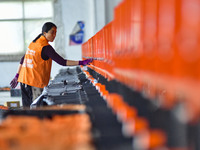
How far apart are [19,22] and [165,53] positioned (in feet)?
34.2

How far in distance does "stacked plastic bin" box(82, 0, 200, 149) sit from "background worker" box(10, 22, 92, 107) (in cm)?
246

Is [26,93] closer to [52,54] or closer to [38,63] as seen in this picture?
[38,63]

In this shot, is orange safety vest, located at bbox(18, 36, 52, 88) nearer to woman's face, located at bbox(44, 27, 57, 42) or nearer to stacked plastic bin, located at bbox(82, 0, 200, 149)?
woman's face, located at bbox(44, 27, 57, 42)

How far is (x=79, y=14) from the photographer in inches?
433

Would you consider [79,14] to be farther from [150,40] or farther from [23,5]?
[150,40]

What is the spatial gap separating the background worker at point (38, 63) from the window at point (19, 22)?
22.2ft

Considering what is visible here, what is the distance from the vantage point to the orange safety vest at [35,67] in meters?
4.32

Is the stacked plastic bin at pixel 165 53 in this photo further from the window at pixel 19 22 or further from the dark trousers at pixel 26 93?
the window at pixel 19 22

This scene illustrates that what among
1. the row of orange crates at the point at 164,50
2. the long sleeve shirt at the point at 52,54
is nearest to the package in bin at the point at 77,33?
the long sleeve shirt at the point at 52,54

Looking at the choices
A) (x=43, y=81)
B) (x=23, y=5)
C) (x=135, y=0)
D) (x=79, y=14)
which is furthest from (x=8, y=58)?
(x=135, y=0)

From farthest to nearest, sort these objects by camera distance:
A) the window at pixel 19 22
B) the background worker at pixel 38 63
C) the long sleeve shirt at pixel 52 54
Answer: the window at pixel 19 22 → the background worker at pixel 38 63 → the long sleeve shirt at pixel 52 54

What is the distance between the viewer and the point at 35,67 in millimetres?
4395

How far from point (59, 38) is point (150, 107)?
9634mm

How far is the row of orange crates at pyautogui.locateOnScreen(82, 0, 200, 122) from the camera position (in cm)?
105
